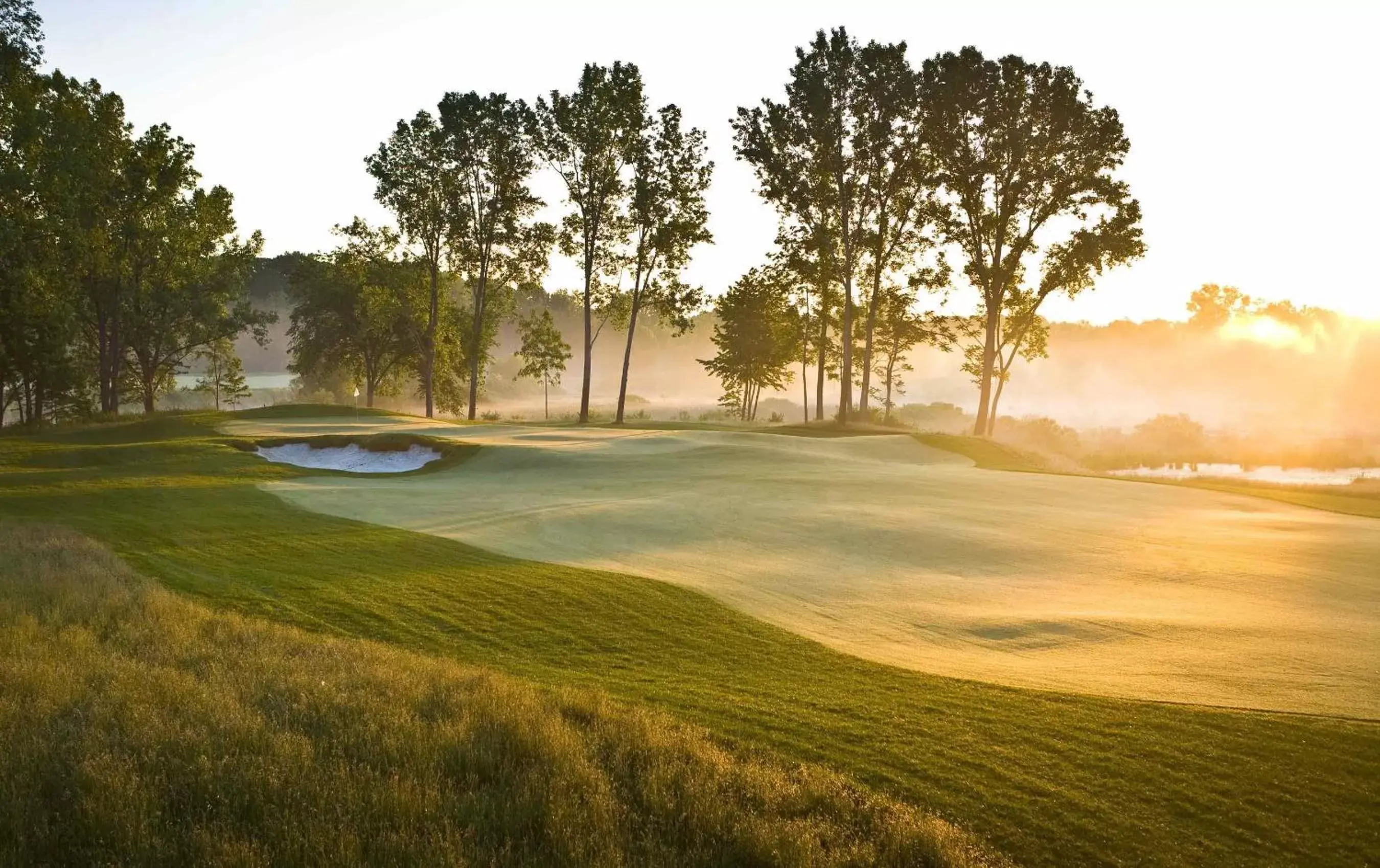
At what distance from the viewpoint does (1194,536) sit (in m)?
17.5

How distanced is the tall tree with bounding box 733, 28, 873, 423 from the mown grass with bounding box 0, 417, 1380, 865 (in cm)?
3689

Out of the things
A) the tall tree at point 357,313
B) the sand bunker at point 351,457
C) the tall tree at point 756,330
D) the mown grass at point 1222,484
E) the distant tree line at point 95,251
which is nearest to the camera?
the mown grass at point 1222,484

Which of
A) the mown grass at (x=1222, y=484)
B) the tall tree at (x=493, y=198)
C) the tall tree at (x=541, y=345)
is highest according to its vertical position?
the tall tree at (x=493, y=198)

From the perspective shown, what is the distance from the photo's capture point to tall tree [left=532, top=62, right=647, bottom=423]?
51.0 metres

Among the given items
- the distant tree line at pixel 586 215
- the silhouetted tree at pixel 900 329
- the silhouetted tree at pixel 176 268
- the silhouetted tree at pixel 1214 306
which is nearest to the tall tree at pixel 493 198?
the distant tree line at pixel 586 215

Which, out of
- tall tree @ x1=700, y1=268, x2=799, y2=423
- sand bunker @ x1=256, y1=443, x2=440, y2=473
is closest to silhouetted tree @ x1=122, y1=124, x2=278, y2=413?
sand bunker @ x1=256, y1=443, x2=440, y2=473

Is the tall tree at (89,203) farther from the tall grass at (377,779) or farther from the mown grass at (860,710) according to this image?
the tall grass at (377,779)

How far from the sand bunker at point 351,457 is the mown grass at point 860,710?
1419cm

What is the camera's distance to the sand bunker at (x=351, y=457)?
3138 centimetres

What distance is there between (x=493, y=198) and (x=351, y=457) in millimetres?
28527

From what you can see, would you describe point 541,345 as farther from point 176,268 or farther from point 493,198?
point 176,268

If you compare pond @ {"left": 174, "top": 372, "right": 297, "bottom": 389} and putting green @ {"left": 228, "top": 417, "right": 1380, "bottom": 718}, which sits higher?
pond @ {"left": 174, "top": 372, "right": 297, "bottom": 389}

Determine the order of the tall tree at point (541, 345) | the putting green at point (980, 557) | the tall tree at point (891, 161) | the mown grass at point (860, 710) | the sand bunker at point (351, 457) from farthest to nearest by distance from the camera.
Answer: the tall tree at point (541, 345)
the tall tree at point (891, 161)
the sand bunker at point (351, 457)
the putting green at point (980, 557)
the mown grass at point (860, 710)

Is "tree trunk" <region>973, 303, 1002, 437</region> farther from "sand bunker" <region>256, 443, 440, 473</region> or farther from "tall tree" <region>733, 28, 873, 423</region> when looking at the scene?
"sand bunker" <region>256, 443, 440, 473</region>
